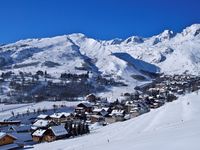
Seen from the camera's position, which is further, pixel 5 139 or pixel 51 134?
pixel 51 134

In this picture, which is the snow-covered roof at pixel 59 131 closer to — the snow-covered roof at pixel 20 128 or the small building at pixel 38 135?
the small building at pixel 38 135

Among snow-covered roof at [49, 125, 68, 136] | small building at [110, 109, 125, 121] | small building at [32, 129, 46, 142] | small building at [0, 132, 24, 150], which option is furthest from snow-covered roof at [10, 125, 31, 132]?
small building at [110, 109, 125, 121]

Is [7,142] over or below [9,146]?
over

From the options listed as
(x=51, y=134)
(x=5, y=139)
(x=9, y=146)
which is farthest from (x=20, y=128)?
(x=9, y=146)

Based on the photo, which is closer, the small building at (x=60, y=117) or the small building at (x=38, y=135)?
the small building at (x=38, y=135)

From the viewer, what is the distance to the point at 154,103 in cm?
12769

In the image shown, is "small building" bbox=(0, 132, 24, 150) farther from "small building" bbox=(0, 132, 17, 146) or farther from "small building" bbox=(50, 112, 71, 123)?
"small building" bbox=(50, 112, 71, 123)

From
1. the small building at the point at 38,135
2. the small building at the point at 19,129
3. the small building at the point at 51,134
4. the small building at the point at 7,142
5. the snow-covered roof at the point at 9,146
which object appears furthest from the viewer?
the small building at the point at 19,129

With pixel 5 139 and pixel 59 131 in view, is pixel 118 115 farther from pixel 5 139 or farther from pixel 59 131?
pixel 5 139

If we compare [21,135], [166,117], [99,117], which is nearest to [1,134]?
[21,135]

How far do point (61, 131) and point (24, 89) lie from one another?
12369 cm

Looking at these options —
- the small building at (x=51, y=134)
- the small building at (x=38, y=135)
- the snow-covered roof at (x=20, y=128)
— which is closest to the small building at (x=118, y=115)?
the snow-covered roof at (x=20, y=128)

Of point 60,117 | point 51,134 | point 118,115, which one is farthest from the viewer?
point 118,115

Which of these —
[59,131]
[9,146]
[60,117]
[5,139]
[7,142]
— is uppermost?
[60,117]
